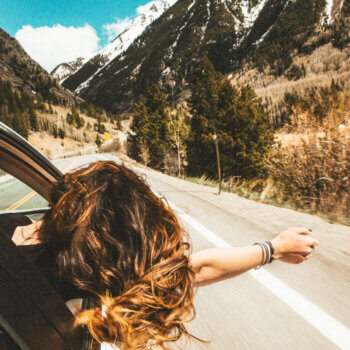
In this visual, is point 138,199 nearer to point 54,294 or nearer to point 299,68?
point 54,294

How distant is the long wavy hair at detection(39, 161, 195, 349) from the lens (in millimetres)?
885

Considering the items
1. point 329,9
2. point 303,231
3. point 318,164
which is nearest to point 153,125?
point 318,164

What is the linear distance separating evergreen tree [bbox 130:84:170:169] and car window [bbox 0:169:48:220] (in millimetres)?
24095

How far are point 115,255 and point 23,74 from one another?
132 m

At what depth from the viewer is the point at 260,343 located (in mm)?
1606

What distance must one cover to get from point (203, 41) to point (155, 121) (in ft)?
613

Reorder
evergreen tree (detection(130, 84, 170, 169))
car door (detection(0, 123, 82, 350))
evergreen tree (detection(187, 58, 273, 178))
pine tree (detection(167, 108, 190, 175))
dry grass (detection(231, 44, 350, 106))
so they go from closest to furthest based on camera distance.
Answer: car door (detection(0, 123, 82, 350)) < evergreen tree (detection(187, 58, 273, 178)) < pine tree (detection(167, 108, 190, 175)) < evergreen tree (detection(130, 84, 170, 169)) < dry grass (detection(231, 44, 350, 106))

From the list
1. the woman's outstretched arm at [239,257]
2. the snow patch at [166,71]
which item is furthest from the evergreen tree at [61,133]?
the snow patch at [166,71]

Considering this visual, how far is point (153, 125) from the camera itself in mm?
29141

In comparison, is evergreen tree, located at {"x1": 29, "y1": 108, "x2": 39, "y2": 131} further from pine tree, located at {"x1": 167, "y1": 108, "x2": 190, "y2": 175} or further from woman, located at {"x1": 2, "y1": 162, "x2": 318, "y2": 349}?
woman, located at {"x1": 2, "y1": 162, "x2": 318, "y2": 349}

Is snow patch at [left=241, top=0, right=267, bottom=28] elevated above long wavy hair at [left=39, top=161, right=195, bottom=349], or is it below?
above

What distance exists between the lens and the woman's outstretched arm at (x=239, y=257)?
1174 mm

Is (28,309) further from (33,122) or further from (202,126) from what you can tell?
(33,122)

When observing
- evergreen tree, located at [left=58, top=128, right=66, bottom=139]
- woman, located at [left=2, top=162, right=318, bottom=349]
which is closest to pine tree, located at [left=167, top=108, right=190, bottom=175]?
woman, located at [left=2, top=162, right=318, bottom=349]
